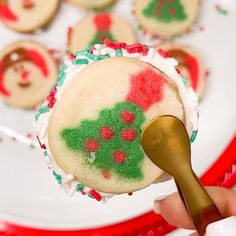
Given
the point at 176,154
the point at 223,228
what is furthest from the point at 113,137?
the point at 223,228

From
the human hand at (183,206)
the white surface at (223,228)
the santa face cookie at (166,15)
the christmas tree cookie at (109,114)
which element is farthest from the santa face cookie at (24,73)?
the white surface at (223,228)

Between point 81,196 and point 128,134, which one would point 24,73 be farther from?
point 128,134

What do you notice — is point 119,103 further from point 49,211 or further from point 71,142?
point 49,211

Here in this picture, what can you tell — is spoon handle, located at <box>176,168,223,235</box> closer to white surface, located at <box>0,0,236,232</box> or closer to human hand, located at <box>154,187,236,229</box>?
human hand, located at <box>154,187,236,229</box>

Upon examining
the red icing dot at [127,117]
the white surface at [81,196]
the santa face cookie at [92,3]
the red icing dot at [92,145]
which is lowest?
the white surface at [81,196]

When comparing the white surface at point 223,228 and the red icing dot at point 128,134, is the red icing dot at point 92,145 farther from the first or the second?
the white surface at point 223,228

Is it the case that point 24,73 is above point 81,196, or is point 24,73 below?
above
